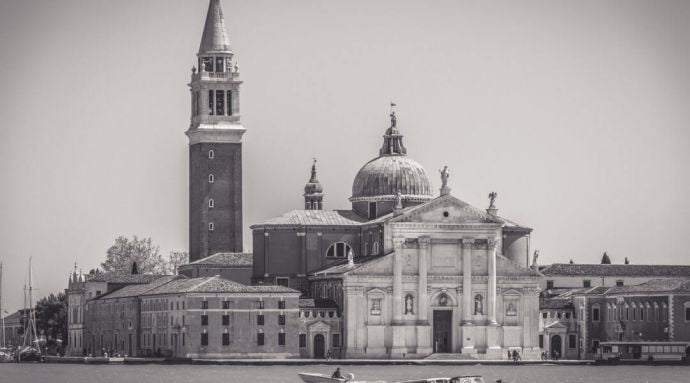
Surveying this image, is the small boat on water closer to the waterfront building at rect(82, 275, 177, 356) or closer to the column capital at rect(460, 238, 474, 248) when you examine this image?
the column capital at rect(460, 238, 474, 248)

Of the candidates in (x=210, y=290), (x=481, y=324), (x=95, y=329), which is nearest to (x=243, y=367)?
(x=210, y=290)

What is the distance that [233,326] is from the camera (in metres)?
141

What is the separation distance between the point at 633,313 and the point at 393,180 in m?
16.3

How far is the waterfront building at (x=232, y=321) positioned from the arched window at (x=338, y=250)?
9836mm

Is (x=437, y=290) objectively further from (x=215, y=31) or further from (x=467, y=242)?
(x=215, y=31)

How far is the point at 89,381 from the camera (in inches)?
4692

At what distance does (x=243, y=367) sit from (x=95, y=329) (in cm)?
2609

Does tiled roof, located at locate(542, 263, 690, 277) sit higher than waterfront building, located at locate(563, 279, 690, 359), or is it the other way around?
tiled roof, located at locate(542, 263, 690, 277)

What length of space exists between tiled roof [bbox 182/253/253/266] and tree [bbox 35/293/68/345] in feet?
85.8

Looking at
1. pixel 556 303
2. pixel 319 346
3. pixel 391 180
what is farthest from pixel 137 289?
pixel 556 303

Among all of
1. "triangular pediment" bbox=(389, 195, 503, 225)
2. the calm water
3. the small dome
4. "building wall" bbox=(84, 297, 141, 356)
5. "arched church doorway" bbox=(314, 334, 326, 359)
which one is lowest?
the calm water

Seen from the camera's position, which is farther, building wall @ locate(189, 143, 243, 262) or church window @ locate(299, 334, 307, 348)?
building wall @ locate(189, 143, 243, 262)

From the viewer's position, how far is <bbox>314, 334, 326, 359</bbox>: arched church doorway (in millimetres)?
145000

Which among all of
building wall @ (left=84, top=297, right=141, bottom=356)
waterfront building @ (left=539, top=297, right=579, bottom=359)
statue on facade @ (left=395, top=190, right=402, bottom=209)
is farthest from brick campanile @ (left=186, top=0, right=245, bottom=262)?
waterfront building @ (left=539, top=297, right=579, bottom=359)
